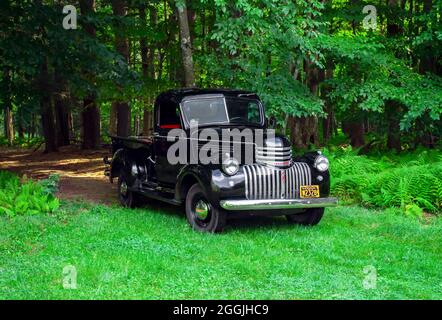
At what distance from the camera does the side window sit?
369 inches

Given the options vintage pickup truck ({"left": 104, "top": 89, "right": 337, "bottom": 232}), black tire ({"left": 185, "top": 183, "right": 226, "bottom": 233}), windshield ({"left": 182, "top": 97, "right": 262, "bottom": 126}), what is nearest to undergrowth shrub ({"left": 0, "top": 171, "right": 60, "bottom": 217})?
vintage pickup truck ({"left": 104, "top": 89, "right": 337, "bottom": 232})

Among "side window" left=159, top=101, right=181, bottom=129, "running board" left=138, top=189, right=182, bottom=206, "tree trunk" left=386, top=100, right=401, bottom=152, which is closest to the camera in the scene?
"running board" left=138, top=189, right=182, bottom=206

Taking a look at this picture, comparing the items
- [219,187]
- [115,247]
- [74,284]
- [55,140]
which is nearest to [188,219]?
[219,187]

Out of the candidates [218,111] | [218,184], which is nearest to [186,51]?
[218,111]

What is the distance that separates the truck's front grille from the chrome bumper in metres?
0.18

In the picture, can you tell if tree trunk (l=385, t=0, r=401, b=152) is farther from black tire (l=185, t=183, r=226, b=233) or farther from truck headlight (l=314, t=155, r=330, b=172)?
black tire (l=185, t=183, r=226, b=233)

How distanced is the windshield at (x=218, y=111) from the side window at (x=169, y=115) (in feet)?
0.74

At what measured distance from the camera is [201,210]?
8.23 meters

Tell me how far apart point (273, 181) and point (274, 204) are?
1.33 feet

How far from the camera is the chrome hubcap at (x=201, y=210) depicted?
814 cm

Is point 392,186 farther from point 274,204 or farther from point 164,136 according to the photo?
point 164,136

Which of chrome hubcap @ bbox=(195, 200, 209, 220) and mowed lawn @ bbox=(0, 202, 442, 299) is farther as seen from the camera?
chrome hubcap @ bbox=(195, 200, 209, 220)

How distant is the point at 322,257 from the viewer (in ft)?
22.5

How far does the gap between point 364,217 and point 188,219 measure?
127 inches
